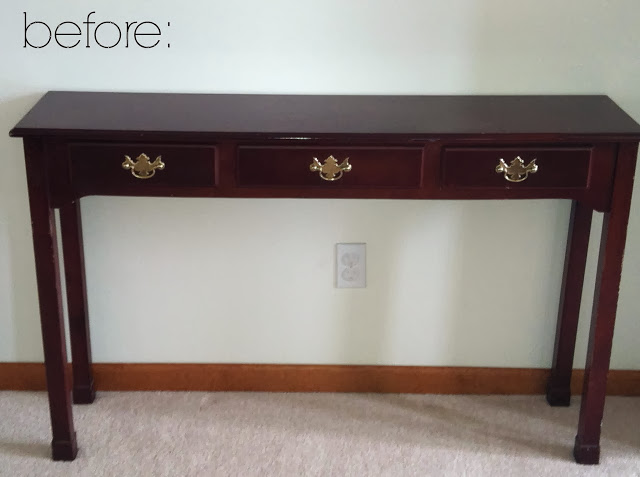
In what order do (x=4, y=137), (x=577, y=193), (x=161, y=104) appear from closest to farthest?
1. (x=577, y=193)
2. (x=161, y=104)
3. (x=4, y=137)

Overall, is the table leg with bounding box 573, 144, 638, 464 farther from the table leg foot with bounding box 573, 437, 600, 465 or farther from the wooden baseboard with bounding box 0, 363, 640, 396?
the wooden baseboard with bounding box 0, 363, 640, 396

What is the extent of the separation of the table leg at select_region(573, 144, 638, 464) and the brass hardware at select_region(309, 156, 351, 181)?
0.55m

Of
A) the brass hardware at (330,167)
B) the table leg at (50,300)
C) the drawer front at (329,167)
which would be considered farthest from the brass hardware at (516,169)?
the table leg at (50,300)

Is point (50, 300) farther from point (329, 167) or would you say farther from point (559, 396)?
point (559, 396)

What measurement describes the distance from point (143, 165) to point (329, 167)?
377mm

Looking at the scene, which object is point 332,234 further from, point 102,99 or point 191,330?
→ point 102,99

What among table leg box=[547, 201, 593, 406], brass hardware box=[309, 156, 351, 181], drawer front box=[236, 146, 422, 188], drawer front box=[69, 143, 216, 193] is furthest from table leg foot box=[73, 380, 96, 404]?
table leg box=[547, 201, 593, 406]

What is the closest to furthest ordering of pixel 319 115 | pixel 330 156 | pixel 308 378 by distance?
pixel 330 156, pixel 319 115, pixel 308 378

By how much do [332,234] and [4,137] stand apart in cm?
82

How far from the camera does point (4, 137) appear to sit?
198 centimetres

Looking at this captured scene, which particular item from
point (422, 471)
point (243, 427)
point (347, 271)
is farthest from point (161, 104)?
point (422, 471)

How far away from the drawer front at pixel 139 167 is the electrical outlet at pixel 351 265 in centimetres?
51

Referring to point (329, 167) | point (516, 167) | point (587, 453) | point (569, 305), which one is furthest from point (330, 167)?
point (587, 453)

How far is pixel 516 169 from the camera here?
66.2 inches
